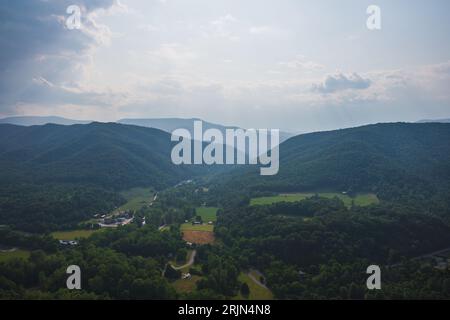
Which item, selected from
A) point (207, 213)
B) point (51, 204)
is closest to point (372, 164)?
point (207, 213)

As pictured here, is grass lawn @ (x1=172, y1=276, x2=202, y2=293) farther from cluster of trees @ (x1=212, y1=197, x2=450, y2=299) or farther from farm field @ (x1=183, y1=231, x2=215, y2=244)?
farm field @ (x1=183, y1=231, x2=215, y2=244)

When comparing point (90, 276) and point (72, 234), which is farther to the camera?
point (72, 234)

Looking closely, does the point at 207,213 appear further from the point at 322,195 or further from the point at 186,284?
the point at 186,284

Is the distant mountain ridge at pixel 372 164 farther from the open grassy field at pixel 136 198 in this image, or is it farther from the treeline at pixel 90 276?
the treeline at pixel 90 276

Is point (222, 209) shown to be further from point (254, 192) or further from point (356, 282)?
point (356, 282)

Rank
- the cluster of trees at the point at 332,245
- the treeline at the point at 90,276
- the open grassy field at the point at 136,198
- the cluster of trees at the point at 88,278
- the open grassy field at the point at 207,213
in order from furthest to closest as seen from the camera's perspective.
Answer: the open grassy field at the point at 136,198, the open grassy field at the point at 207,213, the cluster of trees at the point at 332,245, the treeline at the point at 90,276, the cluster of trees at the point at 88,278

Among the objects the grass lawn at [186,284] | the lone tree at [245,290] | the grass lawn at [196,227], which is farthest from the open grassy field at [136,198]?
the lone tree at [245,290]
